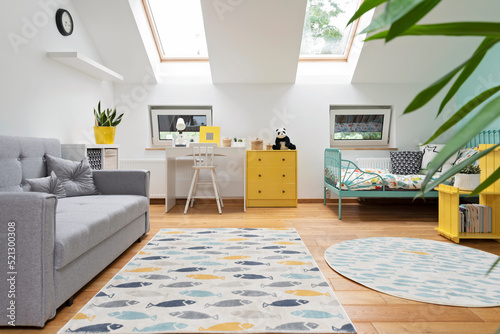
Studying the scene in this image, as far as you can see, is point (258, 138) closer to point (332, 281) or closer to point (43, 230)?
point (332, 281)

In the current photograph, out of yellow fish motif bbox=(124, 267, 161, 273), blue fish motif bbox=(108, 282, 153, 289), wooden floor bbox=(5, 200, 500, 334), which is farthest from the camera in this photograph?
yellow fish motif bbox=(124, 267, 161, 273)

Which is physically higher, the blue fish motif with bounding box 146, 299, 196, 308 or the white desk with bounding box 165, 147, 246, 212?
the white desk with bounding box 165, 147, 246, 212

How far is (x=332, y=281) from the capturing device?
2021mm

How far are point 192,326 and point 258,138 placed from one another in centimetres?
361

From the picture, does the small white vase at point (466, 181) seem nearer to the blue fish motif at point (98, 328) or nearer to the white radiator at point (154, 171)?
the blue fish motif at point (98, 328)

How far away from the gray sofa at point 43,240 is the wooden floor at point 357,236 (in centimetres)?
10

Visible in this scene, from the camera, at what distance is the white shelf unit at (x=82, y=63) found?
319 cm

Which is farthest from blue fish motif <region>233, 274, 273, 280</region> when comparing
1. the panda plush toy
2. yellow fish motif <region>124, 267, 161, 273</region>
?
the panda plush toy

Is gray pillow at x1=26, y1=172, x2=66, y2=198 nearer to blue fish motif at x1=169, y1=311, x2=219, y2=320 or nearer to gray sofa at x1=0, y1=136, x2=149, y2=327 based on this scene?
gray sofa at x1=0, y1=136, x2=149, y2=327

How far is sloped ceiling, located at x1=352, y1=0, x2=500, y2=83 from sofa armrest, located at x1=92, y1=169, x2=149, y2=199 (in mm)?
3237

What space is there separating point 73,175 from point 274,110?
2.94 m

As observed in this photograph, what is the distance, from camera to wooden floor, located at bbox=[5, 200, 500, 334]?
5.03 ft

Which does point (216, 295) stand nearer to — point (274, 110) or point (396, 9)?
point (396, 9)

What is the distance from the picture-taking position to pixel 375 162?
485 centimetres
